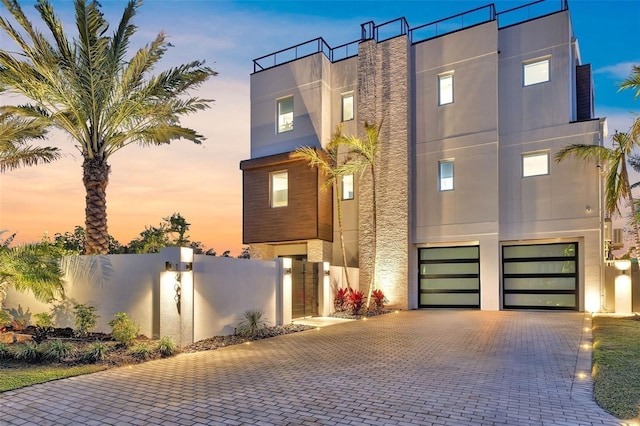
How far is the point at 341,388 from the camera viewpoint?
5.92m

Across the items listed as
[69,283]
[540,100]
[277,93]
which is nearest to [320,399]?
[69,283]

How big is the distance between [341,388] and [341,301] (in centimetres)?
1060

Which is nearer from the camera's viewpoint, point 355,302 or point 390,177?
point 355,302

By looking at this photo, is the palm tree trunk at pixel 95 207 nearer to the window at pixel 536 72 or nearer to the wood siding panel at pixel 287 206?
the wood siding panel at pixel 287 206

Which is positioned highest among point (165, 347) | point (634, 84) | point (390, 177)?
point (634, 84)

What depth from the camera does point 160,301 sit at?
9.22 meters

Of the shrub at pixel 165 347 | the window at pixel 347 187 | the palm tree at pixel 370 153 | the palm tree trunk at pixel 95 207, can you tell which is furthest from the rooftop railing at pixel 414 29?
the shrub at pixel 165 347

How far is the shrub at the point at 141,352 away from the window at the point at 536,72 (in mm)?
15739

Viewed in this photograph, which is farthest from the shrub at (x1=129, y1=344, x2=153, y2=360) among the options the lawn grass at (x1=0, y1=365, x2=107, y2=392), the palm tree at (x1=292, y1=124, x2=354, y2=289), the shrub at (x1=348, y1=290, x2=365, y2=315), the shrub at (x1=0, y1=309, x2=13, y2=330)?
the palm tree at (x1=292, y1=124, x2=354, y2=289)

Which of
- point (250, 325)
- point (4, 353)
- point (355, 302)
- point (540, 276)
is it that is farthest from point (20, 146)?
point (540, 276)

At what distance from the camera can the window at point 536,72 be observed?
656 inches

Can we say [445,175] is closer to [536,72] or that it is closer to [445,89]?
[445,89]

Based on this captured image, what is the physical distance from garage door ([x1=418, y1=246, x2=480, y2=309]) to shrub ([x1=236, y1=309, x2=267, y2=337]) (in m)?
9.16

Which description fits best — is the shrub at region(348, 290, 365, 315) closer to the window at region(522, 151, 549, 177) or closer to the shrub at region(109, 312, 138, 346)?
the window at region(522, 151, 549, 177)
